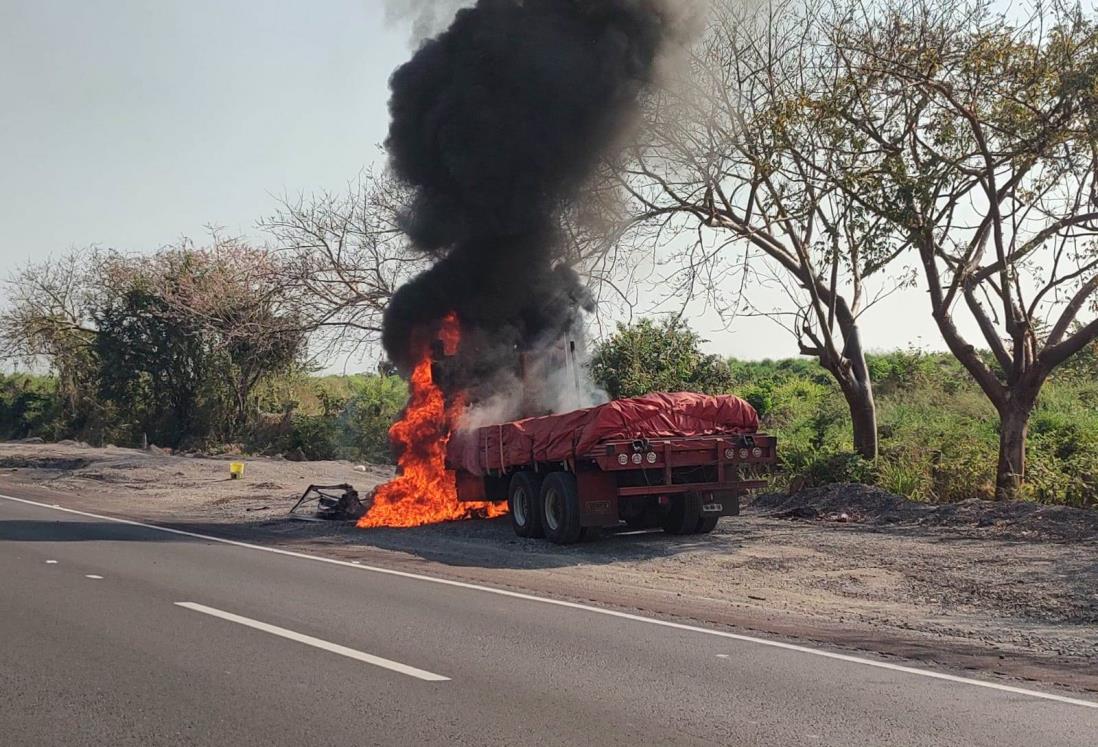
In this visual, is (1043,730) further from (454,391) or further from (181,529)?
(181,529)

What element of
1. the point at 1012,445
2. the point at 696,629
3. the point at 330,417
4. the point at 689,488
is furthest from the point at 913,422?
the point at 330,417

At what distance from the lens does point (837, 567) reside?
42.0ft

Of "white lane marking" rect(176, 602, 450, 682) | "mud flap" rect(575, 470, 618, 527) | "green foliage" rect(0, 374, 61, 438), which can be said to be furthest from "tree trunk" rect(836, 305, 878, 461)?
"green foliage" rect(0, 374, 61, 438)

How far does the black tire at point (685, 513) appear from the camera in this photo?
607 inches

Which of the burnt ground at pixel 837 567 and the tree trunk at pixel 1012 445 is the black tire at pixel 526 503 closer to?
the burnt ground at pixel 837 567

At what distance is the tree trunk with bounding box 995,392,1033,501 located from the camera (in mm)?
16438

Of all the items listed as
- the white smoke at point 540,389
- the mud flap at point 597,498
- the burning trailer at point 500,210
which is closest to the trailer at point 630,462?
the mud flap at point 597,498

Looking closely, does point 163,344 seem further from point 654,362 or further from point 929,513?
point 929,513

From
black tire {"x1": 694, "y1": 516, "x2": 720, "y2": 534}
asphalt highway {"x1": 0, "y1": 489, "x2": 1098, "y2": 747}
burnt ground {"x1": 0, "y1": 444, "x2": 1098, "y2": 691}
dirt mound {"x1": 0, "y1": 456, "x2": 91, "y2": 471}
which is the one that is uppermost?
dirt mound {"x1": 0, "y1": 456, "x2": 91, "y2": 471}

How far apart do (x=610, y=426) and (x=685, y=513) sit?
2427 millimetres

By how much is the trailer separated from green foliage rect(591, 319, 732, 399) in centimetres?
1056

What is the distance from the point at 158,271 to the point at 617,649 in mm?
39081

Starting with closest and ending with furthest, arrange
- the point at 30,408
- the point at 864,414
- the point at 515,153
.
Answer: the point at 515,153 → the point at 864,414 → the point at 30,408

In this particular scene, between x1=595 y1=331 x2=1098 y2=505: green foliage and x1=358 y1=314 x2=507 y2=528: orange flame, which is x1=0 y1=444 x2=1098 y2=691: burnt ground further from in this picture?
x1=595 y1=331 x2=1098 y2=505: green foliage
